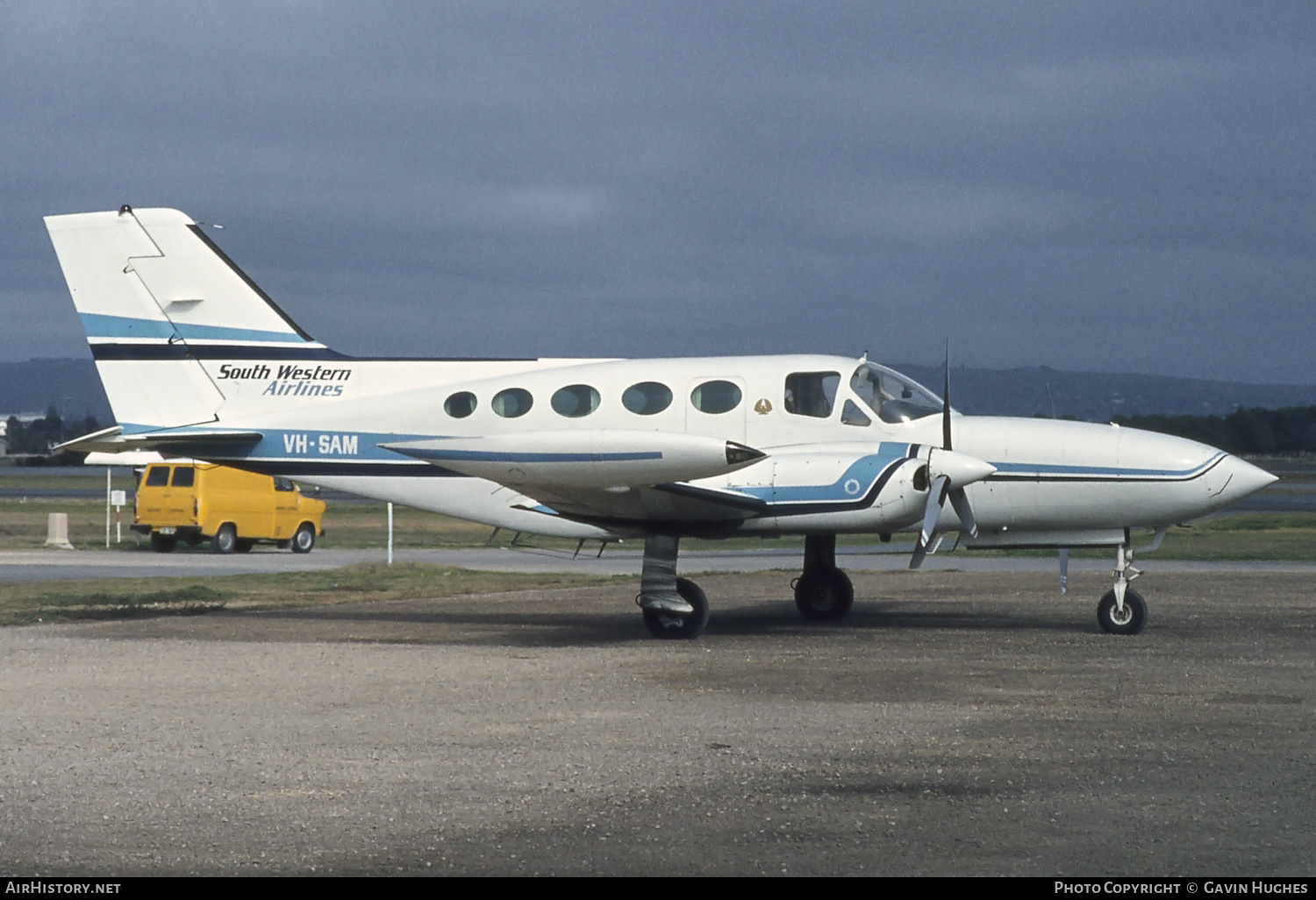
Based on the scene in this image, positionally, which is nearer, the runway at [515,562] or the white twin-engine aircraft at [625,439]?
the white twin-engine aircraft at [625,439]

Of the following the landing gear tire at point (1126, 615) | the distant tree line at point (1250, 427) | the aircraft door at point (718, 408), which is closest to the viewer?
the landing gear tire at point (1126, 615)

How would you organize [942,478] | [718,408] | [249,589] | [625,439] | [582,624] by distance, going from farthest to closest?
[249,589] < [582,624] < [718,408] < [942,478] < [625,439]

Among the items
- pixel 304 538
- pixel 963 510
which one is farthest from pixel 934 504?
pixel 304 538

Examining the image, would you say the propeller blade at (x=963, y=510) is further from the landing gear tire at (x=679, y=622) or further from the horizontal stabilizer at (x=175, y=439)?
the horizontal stabilizer at (x=175, y=439)

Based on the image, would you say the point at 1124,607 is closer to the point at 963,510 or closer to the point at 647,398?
the point at 963,510

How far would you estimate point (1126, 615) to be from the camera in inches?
592

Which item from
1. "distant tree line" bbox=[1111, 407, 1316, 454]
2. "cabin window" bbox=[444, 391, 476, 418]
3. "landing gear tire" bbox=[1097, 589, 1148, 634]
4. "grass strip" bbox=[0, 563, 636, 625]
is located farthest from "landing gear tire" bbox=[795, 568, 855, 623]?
"grass strip" bbox=[0, 563, 636, 625]

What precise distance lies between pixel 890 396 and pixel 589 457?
3921 mm

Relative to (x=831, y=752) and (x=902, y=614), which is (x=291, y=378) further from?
(x=831, y=752)

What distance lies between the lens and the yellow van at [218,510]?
111 feet

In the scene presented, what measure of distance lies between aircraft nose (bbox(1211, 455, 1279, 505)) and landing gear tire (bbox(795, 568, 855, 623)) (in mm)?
4521

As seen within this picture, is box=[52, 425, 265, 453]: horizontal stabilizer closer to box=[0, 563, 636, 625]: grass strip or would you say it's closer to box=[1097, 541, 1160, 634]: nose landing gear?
box=[0, 563, 636, 625]: grass strip

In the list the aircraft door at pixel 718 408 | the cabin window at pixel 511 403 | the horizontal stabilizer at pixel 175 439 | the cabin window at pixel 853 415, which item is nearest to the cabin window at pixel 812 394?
the cabin window at pixel 853 415

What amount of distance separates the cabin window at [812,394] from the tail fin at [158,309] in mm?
6202
